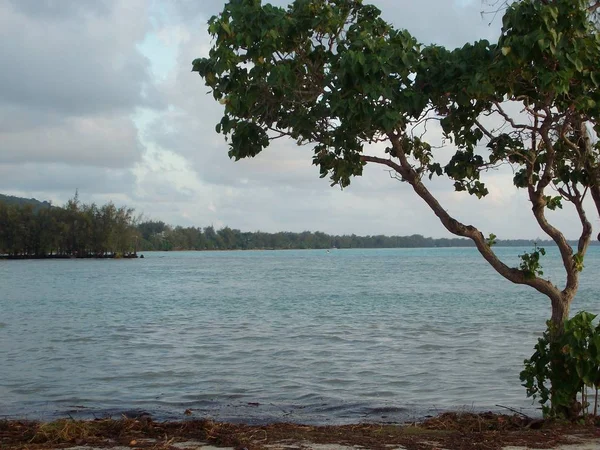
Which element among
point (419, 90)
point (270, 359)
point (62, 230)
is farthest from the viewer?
point (62, 230)

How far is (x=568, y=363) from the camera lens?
746 cm

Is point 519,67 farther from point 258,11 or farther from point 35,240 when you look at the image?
point 35,240

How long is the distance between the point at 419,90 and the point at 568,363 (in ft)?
10.5

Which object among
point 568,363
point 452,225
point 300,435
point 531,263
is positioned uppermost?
point 452,225

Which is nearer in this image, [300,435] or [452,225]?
[300,435]

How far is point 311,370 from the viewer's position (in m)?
15.3

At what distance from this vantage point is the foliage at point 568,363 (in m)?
7.24

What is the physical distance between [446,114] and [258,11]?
93.8 inches

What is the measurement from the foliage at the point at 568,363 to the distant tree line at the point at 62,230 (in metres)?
128

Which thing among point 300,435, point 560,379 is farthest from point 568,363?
point 300,435

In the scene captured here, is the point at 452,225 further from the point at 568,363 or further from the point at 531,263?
the point at 568,363

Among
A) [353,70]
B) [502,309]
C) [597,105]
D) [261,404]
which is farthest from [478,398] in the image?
[502,309]

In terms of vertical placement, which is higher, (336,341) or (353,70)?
(353,70)

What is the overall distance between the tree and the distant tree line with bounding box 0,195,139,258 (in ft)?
418
